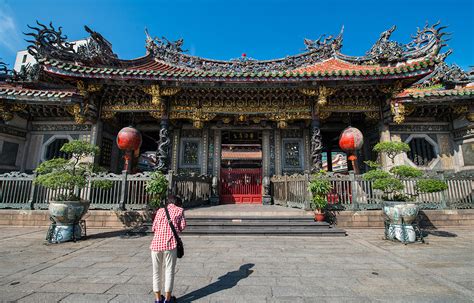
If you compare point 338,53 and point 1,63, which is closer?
point 1,63

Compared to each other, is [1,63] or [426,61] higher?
[1,63]

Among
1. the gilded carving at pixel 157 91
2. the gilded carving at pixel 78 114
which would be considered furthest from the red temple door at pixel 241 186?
the gilded carving at pixel 78 114

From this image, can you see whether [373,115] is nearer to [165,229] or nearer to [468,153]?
[468,153]

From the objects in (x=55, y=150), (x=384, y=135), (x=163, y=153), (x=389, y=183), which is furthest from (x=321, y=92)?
(x=55, y=150)

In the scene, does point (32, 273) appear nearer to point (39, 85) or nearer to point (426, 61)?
point (39, 85)

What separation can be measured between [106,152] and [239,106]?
20.7 feet

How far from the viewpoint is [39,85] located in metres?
9.95

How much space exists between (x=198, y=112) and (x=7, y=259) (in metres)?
7.04

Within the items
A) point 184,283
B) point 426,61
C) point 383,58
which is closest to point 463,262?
point 184,283

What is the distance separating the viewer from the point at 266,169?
35.4ft

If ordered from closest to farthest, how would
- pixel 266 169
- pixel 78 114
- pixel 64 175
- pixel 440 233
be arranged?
pixel 64 175 → pixel 440 233 → pixel 78 114 → pixel 266 169

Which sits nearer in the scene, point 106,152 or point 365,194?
point 365,194

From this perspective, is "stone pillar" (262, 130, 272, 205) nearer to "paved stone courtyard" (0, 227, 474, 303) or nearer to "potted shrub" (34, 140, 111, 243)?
"paved stone courtyard" (0, 227, 474, 303)

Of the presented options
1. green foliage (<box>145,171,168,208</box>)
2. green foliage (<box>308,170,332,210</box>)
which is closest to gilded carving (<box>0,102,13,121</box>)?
green foliage (<box>145,171,168,208</box>)
